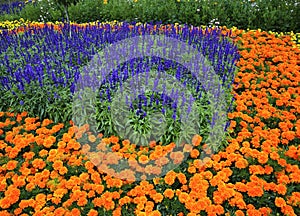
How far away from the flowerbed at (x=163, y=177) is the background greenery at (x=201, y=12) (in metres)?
4.03

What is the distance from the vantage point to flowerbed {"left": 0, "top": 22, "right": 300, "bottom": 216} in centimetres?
318

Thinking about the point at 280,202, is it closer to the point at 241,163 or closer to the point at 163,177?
the point at 241,163

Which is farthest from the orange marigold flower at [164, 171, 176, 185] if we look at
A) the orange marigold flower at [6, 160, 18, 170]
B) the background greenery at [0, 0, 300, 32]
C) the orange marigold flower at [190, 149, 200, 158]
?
the background greenery at [0, 0, 300, 32]

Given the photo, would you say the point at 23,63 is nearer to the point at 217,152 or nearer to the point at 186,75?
the point at 186,75

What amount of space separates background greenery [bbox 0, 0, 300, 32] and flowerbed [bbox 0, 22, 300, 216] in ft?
13.2

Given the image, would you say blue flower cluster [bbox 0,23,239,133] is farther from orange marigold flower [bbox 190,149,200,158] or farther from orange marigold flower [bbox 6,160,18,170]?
orange marigold flower [bbox 6,160,18,170]

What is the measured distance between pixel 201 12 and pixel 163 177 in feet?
20.4

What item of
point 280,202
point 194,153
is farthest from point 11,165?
point 280,202

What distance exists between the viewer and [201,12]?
337 inches

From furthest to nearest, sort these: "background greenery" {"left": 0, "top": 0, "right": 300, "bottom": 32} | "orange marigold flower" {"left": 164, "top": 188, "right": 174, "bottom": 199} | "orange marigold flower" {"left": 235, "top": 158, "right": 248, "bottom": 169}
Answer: "background greenery" {"left": 0, "top": 0, "right": 300, "bottom": 32} → "orange marigold flower" {"left": 235, "top": 158, "right": 248, "bottom": 169} → "orange marigold flower" {"left": 164, "top": 188, "right": 174, "bottom": 199}

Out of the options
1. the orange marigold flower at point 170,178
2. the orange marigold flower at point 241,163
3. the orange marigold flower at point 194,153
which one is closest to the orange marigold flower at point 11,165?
the orange marigold flower at point 170,178

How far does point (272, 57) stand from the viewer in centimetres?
621

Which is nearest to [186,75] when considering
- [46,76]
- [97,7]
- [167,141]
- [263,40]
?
[167,141]

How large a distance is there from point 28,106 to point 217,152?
2735 millimetres
